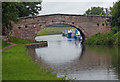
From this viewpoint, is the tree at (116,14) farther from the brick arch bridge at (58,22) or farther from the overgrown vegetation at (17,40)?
the overgrown vegetation at (17,40)

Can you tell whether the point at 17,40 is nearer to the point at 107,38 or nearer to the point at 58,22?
the point at 58,22

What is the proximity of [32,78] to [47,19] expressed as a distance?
3200 cm

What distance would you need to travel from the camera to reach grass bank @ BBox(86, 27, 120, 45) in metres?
38.7

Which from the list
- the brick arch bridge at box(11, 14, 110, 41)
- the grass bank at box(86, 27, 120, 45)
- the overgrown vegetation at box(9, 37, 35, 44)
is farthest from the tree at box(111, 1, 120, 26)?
the overgrown vegetation at box(9, 37, 35, 44)

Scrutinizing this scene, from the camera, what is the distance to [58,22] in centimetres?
4481

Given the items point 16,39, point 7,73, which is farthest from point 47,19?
point 7,73

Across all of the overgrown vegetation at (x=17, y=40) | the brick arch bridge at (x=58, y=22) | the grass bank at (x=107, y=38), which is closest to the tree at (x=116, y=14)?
the grass bank at (x=107, y=38)

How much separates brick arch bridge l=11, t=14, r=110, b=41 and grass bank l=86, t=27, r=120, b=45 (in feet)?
5.22

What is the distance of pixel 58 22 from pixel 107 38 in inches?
348

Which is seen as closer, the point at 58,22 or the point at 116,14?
the point at 116,14

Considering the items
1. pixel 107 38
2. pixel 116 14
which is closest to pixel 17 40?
pixel 107 38

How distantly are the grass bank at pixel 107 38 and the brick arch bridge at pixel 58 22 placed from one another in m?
1.59

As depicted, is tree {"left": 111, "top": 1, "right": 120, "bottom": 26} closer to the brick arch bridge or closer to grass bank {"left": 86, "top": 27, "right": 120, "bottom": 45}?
grass bank {"left": 86, "top": 27, "right": 120, "bottom": 45}

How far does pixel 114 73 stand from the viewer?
58.1ft
